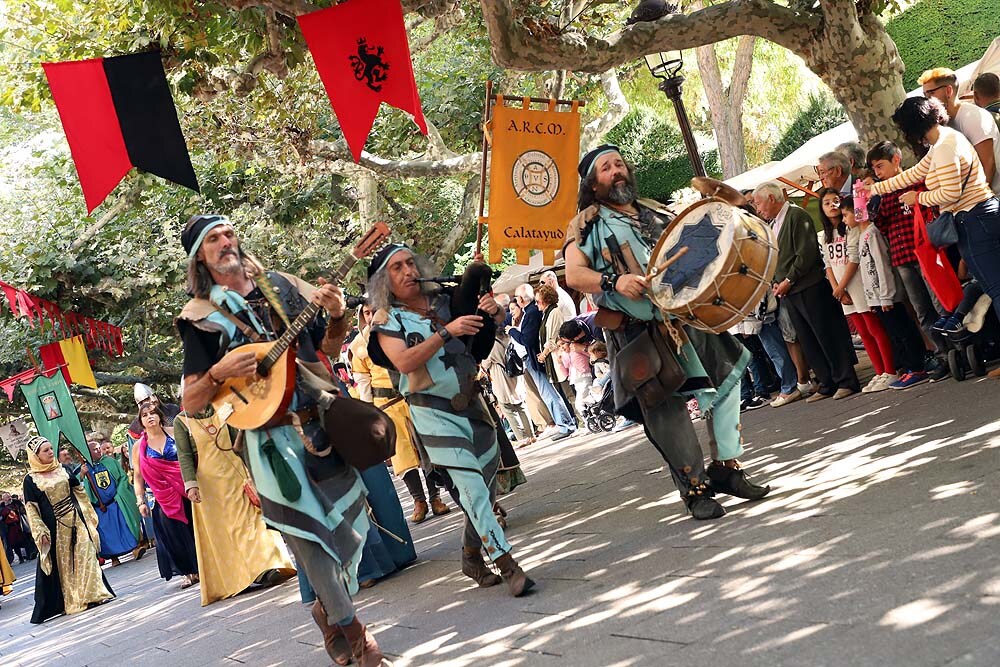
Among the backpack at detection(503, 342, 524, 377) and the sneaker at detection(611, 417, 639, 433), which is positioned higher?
the backpack at detection(503, 342, 524, 377)

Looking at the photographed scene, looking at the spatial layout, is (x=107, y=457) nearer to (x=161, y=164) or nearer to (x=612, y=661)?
(x=161, y=164)

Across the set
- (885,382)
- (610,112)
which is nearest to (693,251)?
(885,382)

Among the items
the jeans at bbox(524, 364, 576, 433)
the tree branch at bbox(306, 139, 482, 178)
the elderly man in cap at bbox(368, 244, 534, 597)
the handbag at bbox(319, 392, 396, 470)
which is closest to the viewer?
the handbag at bbox(319, 392, 396, 470)

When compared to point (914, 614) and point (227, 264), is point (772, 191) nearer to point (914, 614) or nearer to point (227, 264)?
point (227, 264)

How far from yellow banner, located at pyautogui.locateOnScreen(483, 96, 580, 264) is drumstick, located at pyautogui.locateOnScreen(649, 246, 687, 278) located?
470 centimetres

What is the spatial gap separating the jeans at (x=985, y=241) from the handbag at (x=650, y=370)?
269cm

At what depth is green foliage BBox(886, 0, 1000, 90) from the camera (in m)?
25.5

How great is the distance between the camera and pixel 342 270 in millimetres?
5215

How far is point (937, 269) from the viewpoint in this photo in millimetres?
8898

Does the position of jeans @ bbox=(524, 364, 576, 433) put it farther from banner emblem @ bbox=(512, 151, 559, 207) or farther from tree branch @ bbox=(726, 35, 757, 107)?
tree branch @ bbox=(726, 35, 757, 107)

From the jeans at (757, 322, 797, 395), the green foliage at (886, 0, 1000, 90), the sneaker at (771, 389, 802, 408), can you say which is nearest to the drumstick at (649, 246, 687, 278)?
the jeans at (757, 322, 797, 395)

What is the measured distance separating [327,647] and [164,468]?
23.9 feet

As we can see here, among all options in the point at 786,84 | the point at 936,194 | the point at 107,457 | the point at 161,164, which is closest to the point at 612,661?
the point at 936,194

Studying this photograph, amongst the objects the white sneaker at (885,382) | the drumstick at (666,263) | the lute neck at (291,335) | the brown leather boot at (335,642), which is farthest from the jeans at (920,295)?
the brown leather boot at (335,642)
